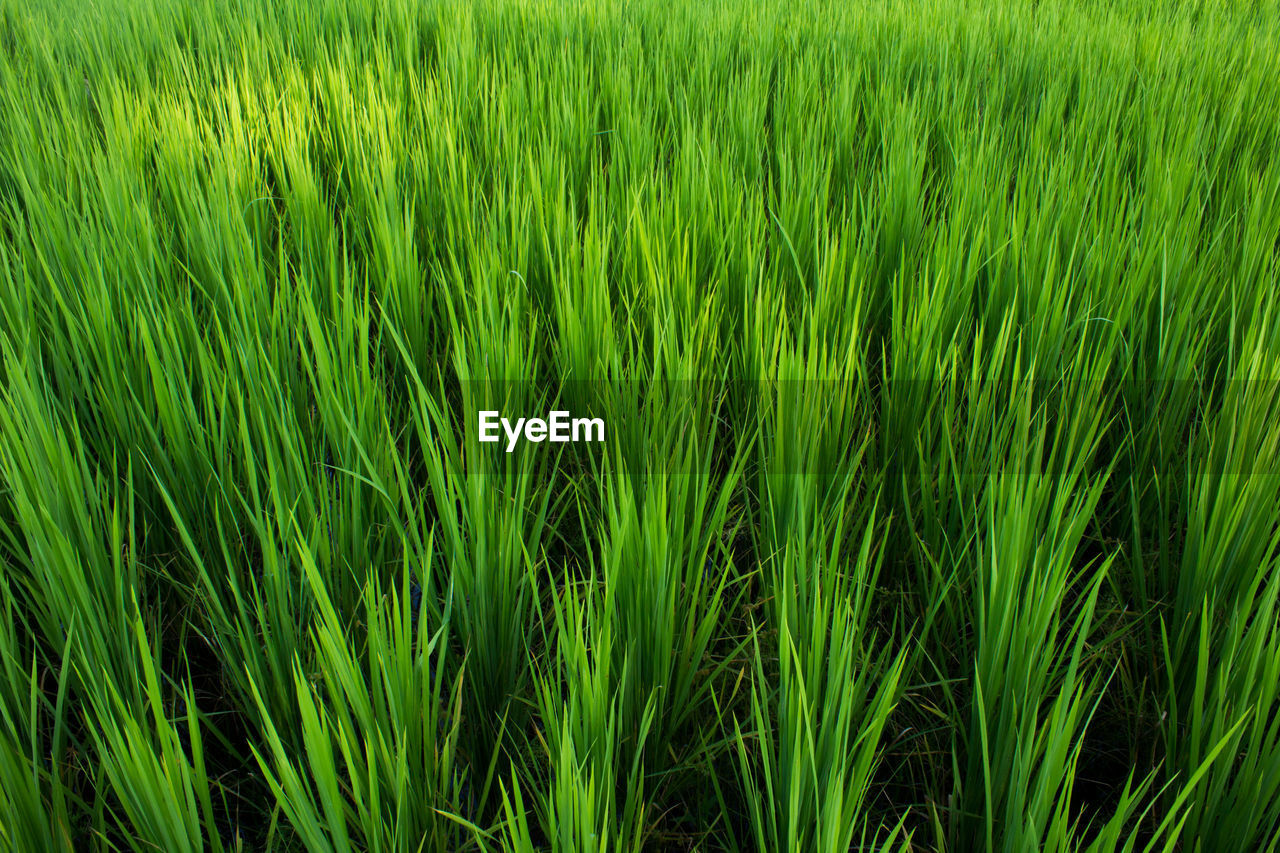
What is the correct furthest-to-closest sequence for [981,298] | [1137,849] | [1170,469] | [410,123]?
1. [410,123]
2. [981,298]
3. [1170,469]
4. [1137,849]

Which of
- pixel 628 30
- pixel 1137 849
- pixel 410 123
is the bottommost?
pixel 1137 849

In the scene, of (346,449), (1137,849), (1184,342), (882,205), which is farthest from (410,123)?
(1137,849)

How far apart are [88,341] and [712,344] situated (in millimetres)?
753

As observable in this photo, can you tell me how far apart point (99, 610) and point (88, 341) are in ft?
1.51

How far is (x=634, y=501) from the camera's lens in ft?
2.09

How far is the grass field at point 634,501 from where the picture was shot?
0.49m

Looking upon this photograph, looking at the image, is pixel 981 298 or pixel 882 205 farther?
pixel 882 205

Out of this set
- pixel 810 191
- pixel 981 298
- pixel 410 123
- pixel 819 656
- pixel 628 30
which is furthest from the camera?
pixel 628 30

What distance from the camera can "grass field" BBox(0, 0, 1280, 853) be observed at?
1.61ft

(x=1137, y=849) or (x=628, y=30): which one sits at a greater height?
(x=628, y=30)

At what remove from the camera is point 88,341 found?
890 millimetres

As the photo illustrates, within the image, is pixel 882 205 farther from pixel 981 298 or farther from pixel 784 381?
pixel 784 381

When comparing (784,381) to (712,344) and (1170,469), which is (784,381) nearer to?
(712,344)

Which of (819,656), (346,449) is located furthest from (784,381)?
(346,449)
